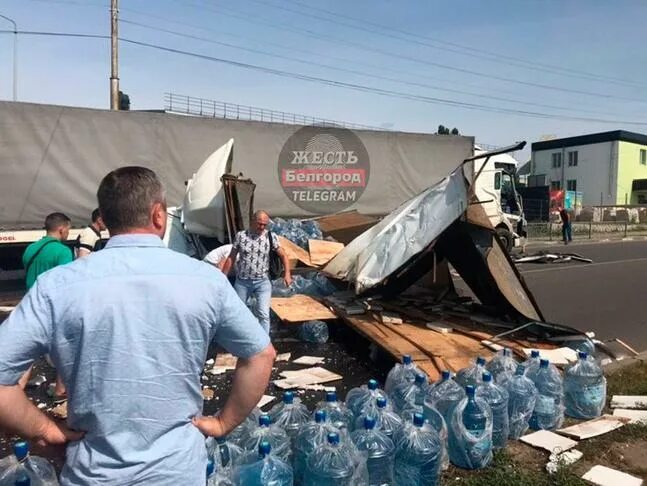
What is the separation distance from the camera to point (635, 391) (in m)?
5.38

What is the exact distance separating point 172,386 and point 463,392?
114 inches

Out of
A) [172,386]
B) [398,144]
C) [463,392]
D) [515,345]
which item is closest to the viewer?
[172,386]

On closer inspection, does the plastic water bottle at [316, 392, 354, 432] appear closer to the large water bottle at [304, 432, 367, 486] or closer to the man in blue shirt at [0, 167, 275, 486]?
the large water bottle at [304, 432, 367, 486]

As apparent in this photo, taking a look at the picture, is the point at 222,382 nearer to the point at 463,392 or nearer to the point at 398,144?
the point at 463,392

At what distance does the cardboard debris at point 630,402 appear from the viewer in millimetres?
5000

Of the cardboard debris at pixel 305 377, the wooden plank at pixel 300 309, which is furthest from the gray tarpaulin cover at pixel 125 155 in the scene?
the cardboard debris at pixel 305 377

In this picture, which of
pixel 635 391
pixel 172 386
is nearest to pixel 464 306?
pixel 635 391

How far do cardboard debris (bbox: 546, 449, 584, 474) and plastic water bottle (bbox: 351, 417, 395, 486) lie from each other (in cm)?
124

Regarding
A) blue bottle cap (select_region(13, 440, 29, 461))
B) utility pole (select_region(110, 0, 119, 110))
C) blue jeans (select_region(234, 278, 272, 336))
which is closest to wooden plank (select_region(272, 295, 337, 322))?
blue jeans (select_region(234, 278, 272, 336))

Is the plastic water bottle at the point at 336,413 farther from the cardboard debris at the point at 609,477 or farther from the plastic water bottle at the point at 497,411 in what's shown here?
the cardboard debris at the point at 609,477

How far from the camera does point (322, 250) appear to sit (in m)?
9.82

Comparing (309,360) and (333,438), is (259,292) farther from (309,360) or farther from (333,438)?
(333,438)

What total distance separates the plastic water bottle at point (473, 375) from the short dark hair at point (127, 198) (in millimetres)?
3427

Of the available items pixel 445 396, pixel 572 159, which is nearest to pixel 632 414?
pixel 445 396
